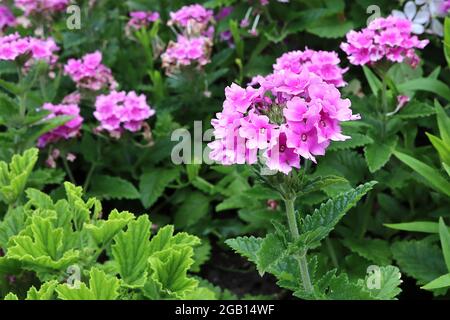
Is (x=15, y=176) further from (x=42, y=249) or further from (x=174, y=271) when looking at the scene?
(x=174, y=271)

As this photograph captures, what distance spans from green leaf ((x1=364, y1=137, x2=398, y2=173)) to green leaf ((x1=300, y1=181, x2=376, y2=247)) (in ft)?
2.35

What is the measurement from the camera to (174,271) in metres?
1.68

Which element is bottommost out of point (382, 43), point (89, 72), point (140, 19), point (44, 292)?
point (44, 292)

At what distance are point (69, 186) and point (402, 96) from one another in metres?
1.23

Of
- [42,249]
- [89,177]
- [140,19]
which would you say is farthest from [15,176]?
[140,19]

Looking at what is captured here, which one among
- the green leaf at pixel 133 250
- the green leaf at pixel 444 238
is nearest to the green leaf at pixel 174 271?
the green leaf at pixel 133 250

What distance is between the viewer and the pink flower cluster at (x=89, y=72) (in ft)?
9.73

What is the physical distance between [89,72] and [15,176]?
87cm

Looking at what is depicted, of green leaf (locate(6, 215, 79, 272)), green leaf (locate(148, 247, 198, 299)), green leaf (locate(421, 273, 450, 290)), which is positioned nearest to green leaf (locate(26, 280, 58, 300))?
green leaf (locate(6, 215, 79, 272))

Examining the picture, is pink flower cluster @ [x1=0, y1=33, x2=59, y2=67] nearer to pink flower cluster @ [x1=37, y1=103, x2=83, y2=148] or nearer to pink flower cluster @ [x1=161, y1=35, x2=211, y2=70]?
pink flower cluster @ [x1=37, y1=103, x2=83, y2=148]

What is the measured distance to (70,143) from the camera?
286cm

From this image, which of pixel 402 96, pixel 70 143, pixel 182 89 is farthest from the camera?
pixel 182 89
